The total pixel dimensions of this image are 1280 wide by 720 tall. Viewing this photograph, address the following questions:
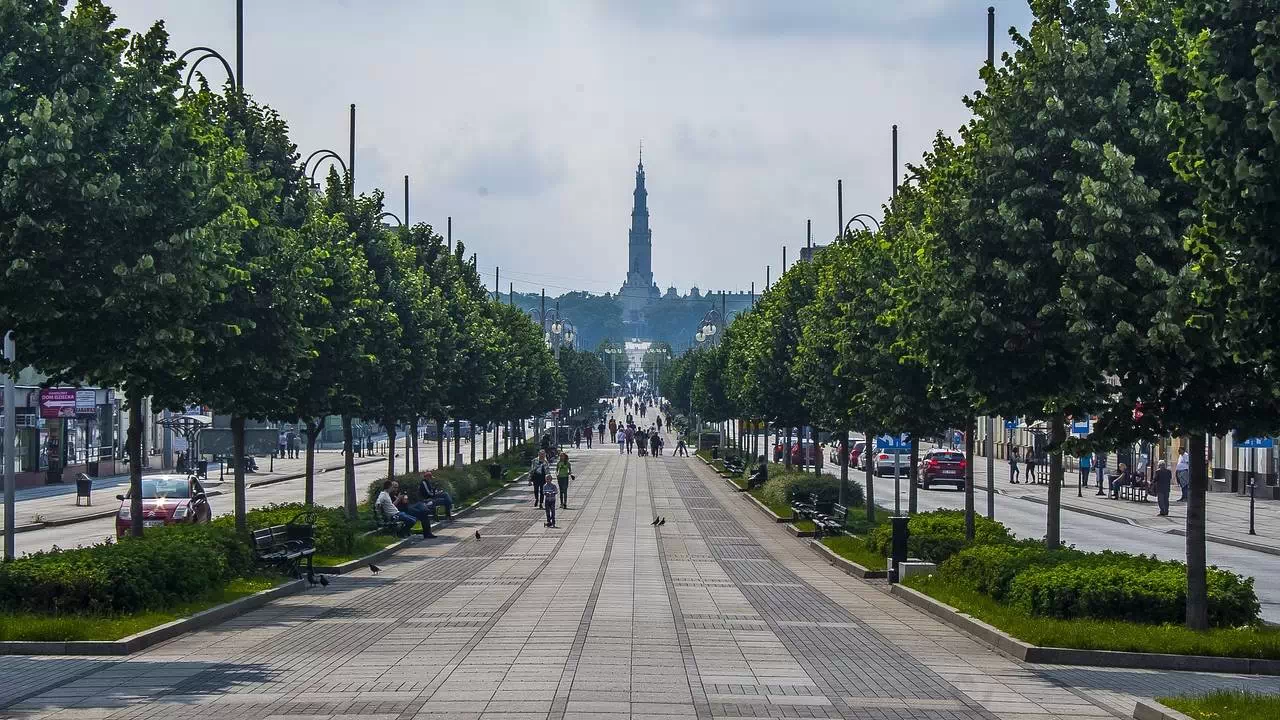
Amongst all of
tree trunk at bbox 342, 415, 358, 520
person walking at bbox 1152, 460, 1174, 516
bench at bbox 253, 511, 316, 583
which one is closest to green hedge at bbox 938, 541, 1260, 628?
bench at bbox 253, 511, 316, 583

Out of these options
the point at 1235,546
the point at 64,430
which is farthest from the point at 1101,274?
the point at 64,430

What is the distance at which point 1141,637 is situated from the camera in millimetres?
17375

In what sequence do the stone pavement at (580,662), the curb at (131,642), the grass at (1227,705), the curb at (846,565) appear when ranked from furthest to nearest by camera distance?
the curb at (846,565) < the curb at (131,642) < the stone pavement at (580,662) < the grass at (1227,705)

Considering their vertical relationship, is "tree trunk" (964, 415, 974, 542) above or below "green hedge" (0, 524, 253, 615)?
above

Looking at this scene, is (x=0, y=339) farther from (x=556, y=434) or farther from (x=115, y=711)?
(x=556, y=434)

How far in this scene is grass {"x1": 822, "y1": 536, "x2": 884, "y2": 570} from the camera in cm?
2983

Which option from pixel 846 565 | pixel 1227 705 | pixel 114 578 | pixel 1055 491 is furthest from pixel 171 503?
pixel 1227 705

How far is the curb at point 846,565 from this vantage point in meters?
28.6

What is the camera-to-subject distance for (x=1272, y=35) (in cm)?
1090

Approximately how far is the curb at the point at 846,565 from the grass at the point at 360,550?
29.6 feet

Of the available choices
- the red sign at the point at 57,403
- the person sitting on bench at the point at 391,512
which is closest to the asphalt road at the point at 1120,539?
the person sitting on bench at the point at 391,512

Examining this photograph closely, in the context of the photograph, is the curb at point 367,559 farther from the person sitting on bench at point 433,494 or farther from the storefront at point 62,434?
the storefront at point 62,434

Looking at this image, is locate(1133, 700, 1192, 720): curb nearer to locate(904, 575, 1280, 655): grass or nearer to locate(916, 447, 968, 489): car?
locate(904, 575, 1280, 655): grass

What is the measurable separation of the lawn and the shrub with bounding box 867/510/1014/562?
32.1ft
